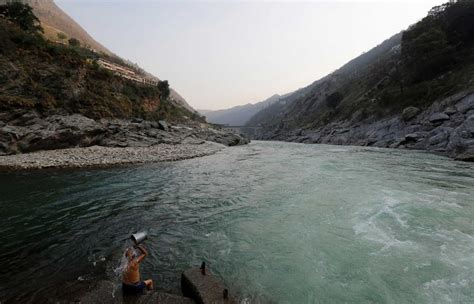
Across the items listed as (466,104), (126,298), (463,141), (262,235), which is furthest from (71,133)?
(466,104)

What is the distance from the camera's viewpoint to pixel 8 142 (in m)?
27.2

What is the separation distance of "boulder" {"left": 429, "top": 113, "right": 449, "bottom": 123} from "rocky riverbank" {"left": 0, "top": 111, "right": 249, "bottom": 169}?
109ft

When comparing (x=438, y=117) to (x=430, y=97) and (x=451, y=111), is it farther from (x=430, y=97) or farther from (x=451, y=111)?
(x=430, y=97)

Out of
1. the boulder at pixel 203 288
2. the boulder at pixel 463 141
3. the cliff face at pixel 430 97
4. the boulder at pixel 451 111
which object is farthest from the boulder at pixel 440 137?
the boulder at pixel 203 288

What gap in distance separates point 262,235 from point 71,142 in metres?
30.4

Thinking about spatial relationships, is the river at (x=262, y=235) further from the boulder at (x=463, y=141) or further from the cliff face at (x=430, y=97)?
the cliff face at (x=430, y=97)

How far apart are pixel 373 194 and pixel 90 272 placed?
13662 millimetres

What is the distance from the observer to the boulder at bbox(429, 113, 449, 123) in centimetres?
3722

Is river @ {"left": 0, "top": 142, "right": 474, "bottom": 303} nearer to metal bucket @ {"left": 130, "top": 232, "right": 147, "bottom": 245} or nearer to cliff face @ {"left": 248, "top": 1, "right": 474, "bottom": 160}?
metal bucket @ {"left": 130, "top": 232, "right": 147, "bottom": 245}

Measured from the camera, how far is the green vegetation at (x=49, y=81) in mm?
32594

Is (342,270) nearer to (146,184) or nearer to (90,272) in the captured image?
(90,272)

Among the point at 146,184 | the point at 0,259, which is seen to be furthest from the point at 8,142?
the point at 0,259

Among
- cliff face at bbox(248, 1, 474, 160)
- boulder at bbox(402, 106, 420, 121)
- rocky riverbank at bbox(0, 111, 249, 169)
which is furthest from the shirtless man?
boulder at bbox(402, 106, 420, 121)

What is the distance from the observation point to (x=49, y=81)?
36.8 m
